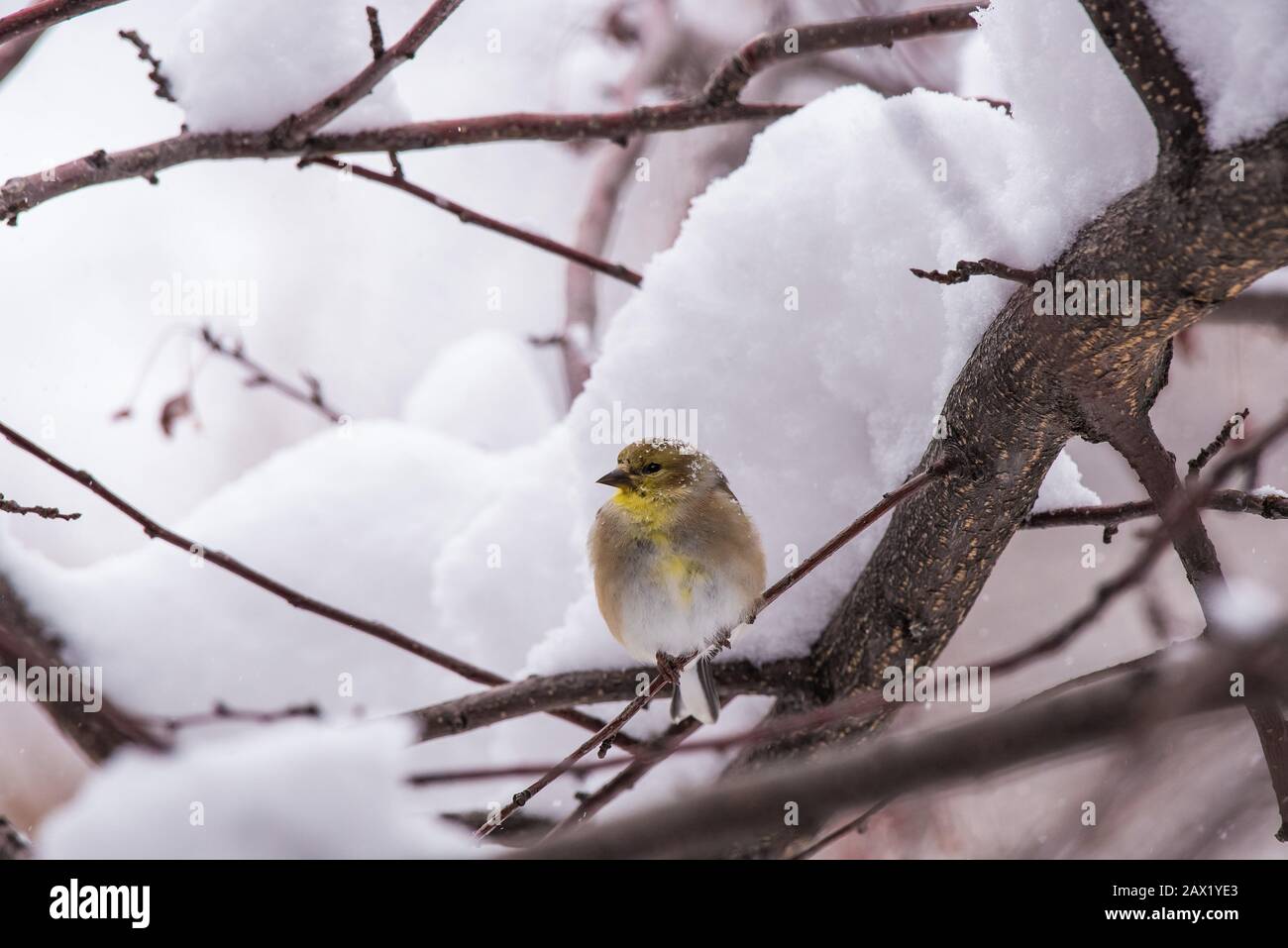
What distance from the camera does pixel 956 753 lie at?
654 millimetres

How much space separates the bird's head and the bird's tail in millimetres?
358

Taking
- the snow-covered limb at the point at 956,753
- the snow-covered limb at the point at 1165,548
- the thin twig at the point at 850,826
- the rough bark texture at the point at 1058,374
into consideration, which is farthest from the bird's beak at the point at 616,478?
the snow-covered limb at the point at 956,753

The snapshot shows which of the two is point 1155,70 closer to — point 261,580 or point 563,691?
point 563,691

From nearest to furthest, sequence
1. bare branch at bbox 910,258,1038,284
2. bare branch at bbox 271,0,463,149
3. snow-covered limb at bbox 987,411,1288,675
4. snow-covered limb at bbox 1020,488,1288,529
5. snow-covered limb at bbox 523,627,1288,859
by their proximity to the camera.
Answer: snow-covered limb at bbox 523,627,1288,859
snow-covered limb at bbox 987,411,1288,675
bare branch at bbox 910,258,1038,284
snow-covered limb at bbox 1020,488,1288,529
bare branch at bbox 271,0,463,149

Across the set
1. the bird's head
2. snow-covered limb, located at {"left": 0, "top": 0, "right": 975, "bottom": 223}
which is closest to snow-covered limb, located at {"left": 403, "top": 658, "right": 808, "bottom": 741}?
the bird's head

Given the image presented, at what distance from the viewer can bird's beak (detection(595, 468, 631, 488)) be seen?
6.95ft

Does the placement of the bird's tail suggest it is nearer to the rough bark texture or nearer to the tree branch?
the rough bark texture

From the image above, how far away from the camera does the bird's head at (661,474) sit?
2135 mm

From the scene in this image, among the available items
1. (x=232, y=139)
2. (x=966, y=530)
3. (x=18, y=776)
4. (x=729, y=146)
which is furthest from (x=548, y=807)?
(x=729, y=146)

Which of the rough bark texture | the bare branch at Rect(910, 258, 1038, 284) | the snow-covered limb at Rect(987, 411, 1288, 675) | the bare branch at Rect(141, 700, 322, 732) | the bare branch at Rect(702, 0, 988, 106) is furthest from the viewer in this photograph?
the bare branch at Rect(702, 0, 988, 106)

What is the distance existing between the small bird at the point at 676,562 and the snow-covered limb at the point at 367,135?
0.65 meters
